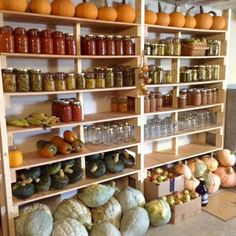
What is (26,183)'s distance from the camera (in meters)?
2.14

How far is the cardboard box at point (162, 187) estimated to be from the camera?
2579mm

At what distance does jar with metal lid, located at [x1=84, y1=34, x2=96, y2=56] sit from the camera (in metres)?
2.27

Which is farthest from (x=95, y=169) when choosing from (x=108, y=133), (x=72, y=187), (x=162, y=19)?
(x=162, y=19)

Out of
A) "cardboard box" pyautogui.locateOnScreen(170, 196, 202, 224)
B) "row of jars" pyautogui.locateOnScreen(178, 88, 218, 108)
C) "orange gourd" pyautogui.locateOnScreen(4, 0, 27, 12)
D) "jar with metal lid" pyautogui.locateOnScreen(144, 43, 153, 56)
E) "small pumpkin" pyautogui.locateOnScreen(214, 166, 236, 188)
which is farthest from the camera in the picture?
"small pumpkin" pyautogui.locateOnScreen(214, 166, 236, 188)

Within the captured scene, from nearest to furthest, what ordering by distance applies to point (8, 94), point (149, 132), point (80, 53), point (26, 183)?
point (8, 94) < point (26, 183) < point (80, 53) < point (149, 132)

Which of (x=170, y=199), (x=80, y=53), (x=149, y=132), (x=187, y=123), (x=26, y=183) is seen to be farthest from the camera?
(x=187, y=123)

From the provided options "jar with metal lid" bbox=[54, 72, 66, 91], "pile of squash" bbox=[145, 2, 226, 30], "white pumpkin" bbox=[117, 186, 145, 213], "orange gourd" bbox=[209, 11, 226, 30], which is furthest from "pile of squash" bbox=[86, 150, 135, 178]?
"orange gourd" bbox=[209, 11, 226, 30]

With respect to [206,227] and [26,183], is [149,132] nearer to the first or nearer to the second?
[206,227]

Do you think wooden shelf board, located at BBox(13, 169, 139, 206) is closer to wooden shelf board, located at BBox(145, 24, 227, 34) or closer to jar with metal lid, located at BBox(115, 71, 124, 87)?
jar with metal lid, located at BBox(115, 71, 124, 87)

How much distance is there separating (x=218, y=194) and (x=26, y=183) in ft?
6.62

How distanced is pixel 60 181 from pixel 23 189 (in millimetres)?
290

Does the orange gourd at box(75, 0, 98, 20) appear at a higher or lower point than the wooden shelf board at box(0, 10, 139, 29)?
higher

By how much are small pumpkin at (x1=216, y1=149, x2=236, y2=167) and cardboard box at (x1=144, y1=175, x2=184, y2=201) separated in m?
0.74

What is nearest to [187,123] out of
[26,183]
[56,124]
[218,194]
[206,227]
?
[218,194]
